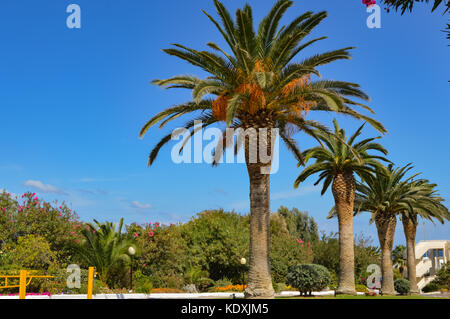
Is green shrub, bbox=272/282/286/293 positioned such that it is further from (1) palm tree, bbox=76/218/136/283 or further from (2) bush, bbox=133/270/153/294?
(1) palm tree, bbox=76/218/136/283

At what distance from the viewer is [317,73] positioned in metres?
16.2

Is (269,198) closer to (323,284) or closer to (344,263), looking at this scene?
(323,284)

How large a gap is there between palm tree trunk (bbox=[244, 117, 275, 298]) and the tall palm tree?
16.0 m

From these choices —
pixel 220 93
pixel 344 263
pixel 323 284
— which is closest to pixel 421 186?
pixel 344 263

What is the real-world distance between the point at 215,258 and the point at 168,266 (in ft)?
12.3

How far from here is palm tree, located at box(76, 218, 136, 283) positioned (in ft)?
79.2

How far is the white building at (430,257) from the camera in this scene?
180 feet

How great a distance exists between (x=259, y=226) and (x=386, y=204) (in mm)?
15652

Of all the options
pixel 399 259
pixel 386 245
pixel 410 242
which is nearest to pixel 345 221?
pixel 386 245

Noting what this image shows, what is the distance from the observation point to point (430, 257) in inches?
2254

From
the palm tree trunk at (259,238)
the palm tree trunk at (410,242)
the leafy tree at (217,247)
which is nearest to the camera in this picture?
the palm tree trunk at (259,238)

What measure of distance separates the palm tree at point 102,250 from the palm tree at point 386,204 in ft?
51.3

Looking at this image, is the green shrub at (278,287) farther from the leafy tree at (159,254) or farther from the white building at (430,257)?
the white building at (430,257)

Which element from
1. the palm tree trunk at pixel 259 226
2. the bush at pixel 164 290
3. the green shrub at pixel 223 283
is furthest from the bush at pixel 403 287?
the palm tree trunk at pixel 259 226
